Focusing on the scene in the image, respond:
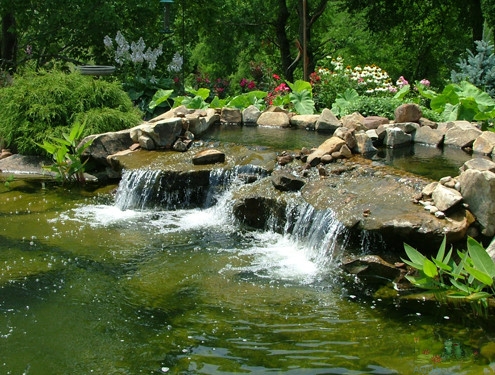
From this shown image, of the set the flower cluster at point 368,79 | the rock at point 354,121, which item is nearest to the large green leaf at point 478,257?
the rock at point 354,121

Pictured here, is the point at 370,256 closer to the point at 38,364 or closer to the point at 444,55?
the point at 38,364

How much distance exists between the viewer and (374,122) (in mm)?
10109

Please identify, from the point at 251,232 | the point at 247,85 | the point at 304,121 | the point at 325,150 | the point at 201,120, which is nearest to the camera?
the point at 251,232

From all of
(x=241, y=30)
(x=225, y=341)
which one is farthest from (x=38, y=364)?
(x=241, y=30)

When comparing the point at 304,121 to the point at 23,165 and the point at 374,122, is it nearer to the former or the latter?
the point at 374,122

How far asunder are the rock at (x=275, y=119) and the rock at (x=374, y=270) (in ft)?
17.6

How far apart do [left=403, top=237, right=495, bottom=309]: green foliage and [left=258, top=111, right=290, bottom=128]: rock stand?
5891mm

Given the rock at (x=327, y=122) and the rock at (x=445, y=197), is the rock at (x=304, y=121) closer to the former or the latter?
the rock at (x=327, y=122)

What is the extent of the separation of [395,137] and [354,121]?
2.45ft

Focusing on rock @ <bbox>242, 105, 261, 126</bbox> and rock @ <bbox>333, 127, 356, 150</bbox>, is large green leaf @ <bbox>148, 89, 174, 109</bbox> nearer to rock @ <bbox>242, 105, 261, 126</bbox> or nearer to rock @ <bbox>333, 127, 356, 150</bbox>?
rock @ <bbox>242, 105, 261, 126</bbox>

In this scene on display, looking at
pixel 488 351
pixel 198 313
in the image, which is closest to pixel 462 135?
pixel 488 351

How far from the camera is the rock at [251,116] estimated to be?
38.2 feet

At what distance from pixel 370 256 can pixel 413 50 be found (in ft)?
46.7

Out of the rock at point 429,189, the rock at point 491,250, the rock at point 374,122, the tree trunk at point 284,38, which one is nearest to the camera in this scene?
the rock at point 491,250
